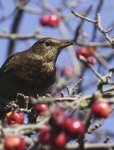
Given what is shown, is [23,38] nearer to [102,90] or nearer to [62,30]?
[62,30]

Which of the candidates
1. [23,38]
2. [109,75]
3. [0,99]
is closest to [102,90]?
[109,75]

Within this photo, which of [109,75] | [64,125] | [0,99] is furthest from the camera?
[0,99]

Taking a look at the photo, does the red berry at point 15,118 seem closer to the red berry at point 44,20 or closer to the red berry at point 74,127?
the red berry at point 74,127

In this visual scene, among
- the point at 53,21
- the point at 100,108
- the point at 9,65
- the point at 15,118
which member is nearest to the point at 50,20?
the point at 53,21

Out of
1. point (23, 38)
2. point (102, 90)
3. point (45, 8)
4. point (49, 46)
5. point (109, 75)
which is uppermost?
point (45, 8)

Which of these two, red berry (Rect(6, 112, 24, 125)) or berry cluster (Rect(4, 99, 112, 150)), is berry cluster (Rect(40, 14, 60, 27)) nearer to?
red berry (Rect(6, 112, 24, 125))

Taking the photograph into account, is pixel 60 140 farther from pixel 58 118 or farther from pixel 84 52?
pixel 84 52
